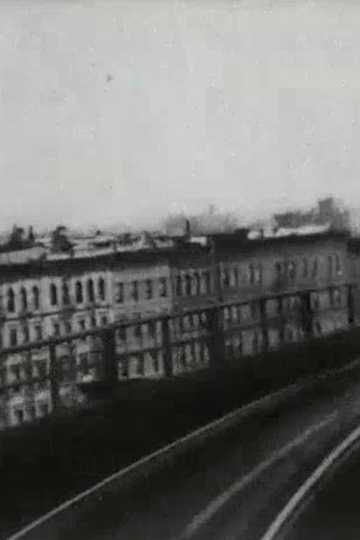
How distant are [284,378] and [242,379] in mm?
160

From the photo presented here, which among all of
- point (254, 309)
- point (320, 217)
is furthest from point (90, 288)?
point (320, 217)

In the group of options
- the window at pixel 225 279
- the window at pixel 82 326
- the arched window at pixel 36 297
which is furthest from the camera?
the window at pixel 225 279

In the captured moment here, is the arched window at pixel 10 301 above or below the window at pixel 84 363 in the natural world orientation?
above

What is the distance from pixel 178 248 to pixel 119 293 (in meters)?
0.26

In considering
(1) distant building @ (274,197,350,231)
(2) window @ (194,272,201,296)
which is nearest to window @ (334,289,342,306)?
(1) distant building @ (274,197,350,231)

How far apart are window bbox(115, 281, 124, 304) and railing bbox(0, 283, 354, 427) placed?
0.27ft

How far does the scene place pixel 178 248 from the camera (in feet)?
10.6

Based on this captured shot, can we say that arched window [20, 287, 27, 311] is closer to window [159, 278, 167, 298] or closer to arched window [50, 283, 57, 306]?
arched window [50, 283, 57, 306]

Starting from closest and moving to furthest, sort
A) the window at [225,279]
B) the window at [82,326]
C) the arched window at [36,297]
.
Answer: the arched window at [36,297], the window at [82,326], the window at [225,279]

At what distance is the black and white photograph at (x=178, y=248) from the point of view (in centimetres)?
309

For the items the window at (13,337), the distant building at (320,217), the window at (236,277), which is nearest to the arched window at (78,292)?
the window at (13,337)

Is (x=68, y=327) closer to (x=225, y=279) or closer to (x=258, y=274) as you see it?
(x=225, y=279)

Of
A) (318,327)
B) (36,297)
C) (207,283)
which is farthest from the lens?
(318,327)

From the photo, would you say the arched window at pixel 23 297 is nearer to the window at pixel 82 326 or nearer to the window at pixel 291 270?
the window at pixel 82 326
